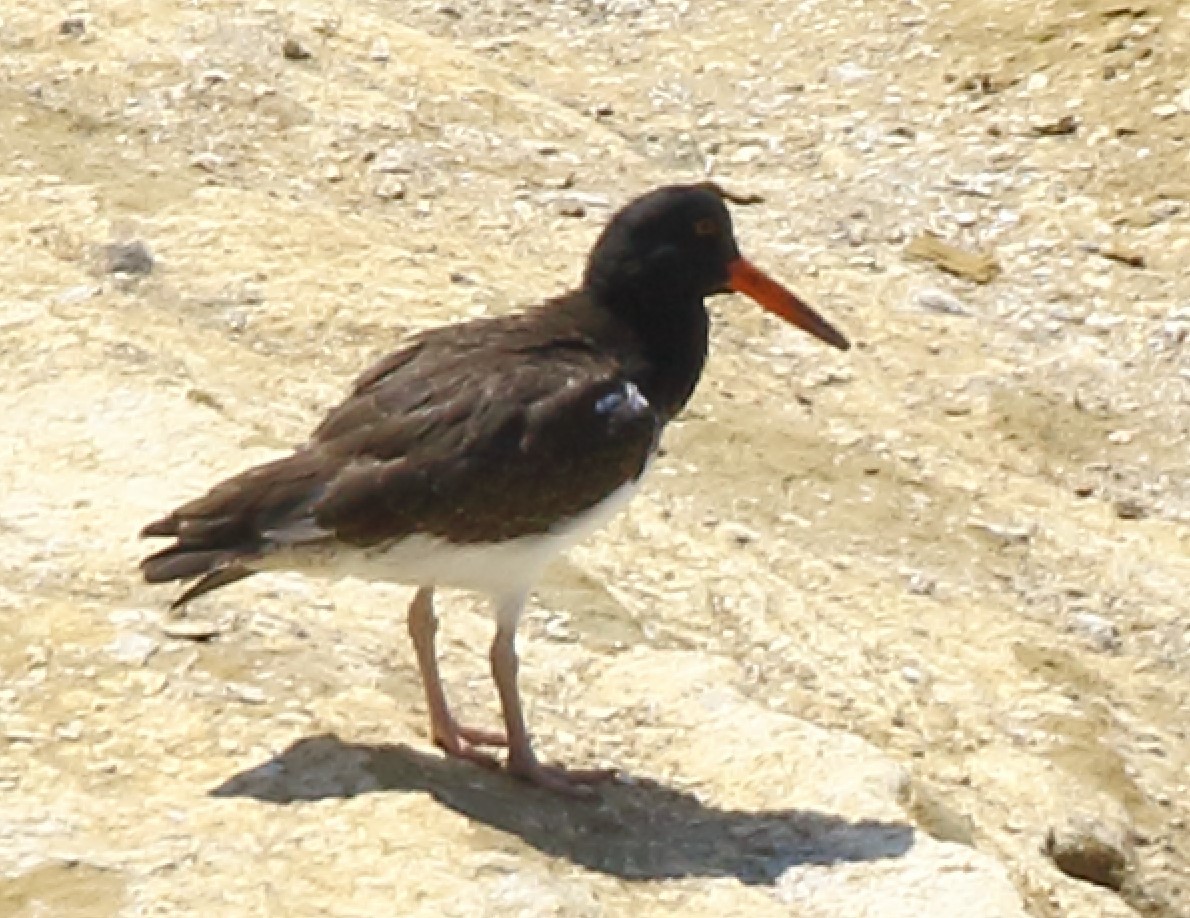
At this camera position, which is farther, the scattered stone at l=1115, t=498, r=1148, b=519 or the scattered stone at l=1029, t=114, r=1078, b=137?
the scattered stone at l=1029, t=114, r=1078, b=137

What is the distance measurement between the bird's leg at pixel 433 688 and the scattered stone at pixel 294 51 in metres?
6.95

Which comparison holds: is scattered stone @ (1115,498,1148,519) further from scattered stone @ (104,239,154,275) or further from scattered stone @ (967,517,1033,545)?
scattered stone @ (104,239,154,275)

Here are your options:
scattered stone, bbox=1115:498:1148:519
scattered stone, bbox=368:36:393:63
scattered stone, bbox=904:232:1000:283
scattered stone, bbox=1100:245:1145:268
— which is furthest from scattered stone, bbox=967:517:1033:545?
scattered stone, bbox=368:36:393:63

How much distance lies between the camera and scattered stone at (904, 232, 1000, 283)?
14.3 m

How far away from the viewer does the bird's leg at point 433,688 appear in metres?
8.29

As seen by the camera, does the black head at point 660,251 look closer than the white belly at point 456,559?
No

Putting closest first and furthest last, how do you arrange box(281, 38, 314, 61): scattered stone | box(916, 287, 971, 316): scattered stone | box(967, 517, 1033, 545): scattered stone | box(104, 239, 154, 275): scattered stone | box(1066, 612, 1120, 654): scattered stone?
box(1066, 612, 1120, 654): scattered stone, box(967, 517, 1033, 545): scattered stone, box(104, 239, 154, 275): scattered stone, box(916, 287, 971, 316): scattered stone, box(281, 38, 314, 61): scattered stone

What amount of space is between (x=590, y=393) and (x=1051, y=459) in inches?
207

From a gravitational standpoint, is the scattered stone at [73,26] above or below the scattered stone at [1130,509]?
above

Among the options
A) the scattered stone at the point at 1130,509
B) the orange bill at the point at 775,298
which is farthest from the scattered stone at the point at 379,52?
the orange bill at the point at 775,298

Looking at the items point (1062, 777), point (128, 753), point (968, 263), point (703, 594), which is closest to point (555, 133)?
point (968, 263)

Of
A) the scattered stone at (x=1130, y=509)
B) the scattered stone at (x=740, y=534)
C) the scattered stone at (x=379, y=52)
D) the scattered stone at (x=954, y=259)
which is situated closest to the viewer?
the scattered stone at (x=740, y=534)

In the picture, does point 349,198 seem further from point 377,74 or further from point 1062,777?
point 1062,777

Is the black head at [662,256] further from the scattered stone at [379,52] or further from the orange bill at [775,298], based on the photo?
the scattered stone at [379,52]
